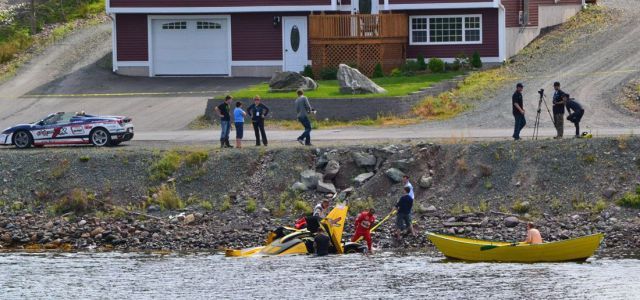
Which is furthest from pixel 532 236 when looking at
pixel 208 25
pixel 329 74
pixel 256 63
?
pixel 208 25

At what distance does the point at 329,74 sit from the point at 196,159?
1551 centimetres

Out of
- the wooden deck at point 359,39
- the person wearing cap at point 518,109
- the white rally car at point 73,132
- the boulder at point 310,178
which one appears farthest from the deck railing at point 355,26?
the person wearing cap at point 518,109

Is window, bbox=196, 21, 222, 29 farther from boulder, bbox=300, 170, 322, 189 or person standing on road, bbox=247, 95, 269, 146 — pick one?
boulder, bbox=300, 170, 322, 189

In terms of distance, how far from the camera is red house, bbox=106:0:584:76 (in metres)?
57.0

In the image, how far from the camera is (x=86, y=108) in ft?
178

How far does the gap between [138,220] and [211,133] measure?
967 centimetres

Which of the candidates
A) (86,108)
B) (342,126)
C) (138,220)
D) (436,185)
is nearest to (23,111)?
(86,108)

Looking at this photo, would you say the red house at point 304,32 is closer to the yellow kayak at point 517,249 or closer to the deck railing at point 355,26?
the deck railing at point 355,26

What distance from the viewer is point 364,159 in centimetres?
4034

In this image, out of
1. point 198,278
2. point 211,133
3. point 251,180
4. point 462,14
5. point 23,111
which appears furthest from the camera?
point 462,14

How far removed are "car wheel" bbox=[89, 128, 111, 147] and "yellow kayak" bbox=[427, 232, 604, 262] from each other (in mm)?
14657

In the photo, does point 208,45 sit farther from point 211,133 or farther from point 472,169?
point 472,169

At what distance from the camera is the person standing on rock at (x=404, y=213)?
3569 centimetres

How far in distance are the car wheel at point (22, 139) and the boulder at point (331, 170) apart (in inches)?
413
